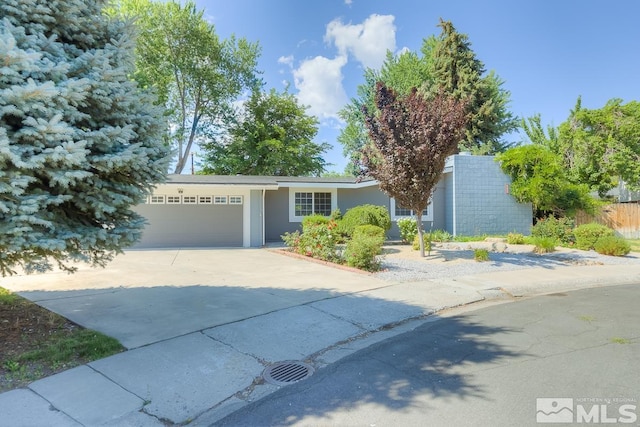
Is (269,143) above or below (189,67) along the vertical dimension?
below

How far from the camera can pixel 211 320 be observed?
514 cm

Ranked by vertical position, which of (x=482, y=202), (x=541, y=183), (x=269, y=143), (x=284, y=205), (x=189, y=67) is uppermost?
(x=189, y=67)

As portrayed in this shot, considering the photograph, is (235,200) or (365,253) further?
(235,200)

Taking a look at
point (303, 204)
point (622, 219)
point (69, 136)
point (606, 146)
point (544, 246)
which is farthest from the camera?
point (606, 146)

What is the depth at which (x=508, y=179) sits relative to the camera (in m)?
17.1

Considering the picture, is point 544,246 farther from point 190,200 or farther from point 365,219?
point 190,200

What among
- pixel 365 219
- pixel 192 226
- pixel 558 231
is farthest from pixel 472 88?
pixel 192 226

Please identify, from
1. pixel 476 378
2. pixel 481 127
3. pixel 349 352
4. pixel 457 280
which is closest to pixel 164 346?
pixel 349 352

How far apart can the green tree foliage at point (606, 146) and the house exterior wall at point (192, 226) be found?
19.7 metres

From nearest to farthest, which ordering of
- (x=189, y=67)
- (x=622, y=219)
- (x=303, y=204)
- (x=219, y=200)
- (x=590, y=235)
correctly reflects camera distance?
(x=590, y=235)
(x=219, y=200)
(x=303, y=204)
(x=622, y=219)
(x=189, y=67)

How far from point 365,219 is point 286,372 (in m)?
10.2

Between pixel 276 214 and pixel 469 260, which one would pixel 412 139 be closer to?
pixel 469 260

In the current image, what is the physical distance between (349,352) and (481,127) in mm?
26507

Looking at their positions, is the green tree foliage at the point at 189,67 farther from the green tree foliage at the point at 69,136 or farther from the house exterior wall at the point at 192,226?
the green tree foliage at the point at 69,136
